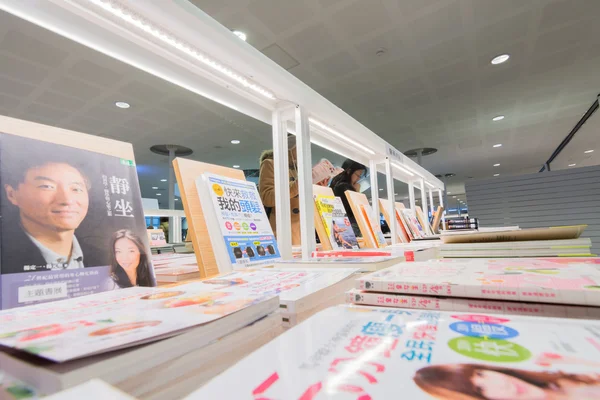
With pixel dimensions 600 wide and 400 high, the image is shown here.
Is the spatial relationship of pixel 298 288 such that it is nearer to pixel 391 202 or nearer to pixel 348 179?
pixel 391 202

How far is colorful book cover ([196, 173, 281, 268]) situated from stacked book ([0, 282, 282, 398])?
21.9 inches

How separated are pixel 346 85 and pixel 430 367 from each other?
17.9 feet

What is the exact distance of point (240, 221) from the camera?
1122 millimetres

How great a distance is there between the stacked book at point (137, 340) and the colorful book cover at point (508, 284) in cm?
23

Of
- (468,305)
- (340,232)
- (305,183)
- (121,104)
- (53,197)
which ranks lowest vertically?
(468,305)

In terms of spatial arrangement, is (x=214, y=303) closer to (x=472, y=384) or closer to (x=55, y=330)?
(x=55, y=330)

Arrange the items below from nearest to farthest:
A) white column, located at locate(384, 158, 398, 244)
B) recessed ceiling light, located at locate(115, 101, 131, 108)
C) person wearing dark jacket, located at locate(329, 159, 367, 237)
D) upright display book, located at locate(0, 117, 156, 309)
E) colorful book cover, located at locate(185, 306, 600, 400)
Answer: colorful book cover, located at locate(185, 306, 600, 400) → upright display book, located at locate(0, 117, 156, 309) → white column, located at locate(384, 158, 398, 244) → person wearing dark jacket, located at locate(329, 159, 367, 237) → recessed ceiling light, located at locate(115, 101, 131, 108)

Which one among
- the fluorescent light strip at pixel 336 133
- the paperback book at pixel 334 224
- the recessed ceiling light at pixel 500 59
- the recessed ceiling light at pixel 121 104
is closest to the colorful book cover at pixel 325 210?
the paperback book at pixel 334 224

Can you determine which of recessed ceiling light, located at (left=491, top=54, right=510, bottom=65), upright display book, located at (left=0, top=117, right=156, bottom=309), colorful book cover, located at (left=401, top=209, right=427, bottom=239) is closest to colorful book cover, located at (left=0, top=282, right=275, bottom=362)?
upright display book, located at (left=0, top=117, right=156, bottom=309)

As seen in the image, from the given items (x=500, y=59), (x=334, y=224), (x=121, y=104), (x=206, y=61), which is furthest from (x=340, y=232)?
(x=121, y=104)

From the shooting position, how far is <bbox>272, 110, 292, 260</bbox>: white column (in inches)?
52.2

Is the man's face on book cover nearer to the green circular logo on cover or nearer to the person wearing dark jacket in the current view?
the green circular logo on cover

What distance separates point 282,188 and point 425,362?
1.10 metres

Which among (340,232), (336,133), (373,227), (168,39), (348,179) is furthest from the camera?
(348,179)
